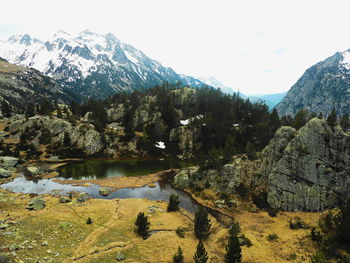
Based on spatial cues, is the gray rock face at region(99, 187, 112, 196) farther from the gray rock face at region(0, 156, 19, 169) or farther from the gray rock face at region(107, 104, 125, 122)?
the gray rock face at region(107, 104, 125, 122)

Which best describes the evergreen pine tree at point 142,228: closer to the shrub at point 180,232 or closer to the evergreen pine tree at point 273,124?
the shrub at point 180,232

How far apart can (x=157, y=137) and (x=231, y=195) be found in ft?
249

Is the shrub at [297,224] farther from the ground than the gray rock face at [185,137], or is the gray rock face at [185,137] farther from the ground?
the gray rock face at [185,137]

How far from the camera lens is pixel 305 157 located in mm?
50188

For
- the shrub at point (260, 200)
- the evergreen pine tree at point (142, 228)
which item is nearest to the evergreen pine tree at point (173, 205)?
the evergreen pine tree at point (142, 228)

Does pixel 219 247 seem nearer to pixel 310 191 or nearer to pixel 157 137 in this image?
pixel 310 191

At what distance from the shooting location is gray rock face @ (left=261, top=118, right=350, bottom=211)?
46656mm

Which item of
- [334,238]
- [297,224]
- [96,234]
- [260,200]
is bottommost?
[96,234]

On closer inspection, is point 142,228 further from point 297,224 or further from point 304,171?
point 304,171

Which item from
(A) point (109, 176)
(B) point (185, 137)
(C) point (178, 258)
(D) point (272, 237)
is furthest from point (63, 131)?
(D) point (272, 237)

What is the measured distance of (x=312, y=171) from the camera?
48719mm

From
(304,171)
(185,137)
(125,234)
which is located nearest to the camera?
(125,234)

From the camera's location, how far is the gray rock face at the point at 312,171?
46656 millimetres

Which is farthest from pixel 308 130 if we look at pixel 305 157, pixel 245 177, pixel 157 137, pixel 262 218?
pixel 157 137
